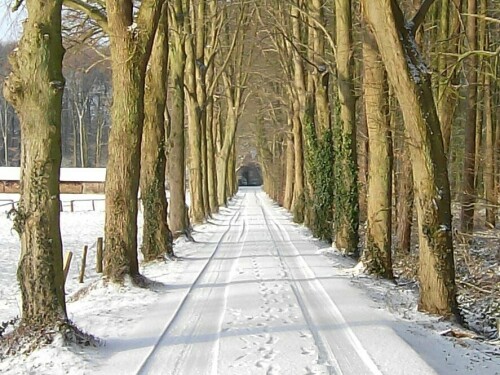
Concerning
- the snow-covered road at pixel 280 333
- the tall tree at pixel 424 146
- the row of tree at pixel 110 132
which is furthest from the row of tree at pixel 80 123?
the tall tree at pixel 424 146

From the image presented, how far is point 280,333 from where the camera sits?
8805 mm

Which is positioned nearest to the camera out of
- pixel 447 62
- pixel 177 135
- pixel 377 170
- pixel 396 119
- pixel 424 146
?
pixel 424 146

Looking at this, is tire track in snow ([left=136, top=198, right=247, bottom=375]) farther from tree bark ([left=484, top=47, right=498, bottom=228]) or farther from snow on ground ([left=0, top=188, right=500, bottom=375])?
tree bark ([left=484, top=47, right=498, bottom=228])

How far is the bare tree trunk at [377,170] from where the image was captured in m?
14.6

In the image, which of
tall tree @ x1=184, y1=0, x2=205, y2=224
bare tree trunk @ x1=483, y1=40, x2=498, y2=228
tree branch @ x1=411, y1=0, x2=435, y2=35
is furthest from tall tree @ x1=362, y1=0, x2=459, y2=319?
tall tree @ x1=184, y1=0, x2=205, y2=224

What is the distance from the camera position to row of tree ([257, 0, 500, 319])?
10500 mm

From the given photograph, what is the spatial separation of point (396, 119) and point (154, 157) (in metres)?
9.44

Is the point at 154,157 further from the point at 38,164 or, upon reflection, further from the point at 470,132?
the point at 470,132

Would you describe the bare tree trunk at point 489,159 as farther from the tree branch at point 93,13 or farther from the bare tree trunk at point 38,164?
the bare tree trunk at point 38,164

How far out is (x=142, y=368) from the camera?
7.24m

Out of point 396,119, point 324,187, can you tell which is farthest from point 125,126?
point 396,119

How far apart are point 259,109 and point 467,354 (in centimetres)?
4372

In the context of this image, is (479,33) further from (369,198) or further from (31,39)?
(31,39)

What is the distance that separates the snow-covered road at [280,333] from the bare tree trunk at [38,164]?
984 millimetres
